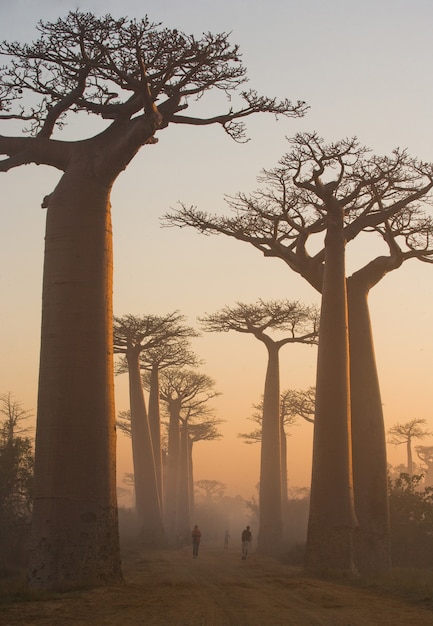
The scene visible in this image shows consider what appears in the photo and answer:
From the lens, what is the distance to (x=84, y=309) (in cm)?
1156

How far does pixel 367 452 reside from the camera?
687 inches

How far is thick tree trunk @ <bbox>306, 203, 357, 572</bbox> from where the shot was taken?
15.4 metres

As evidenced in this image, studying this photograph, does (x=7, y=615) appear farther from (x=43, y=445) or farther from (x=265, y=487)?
(x=265, y=487)

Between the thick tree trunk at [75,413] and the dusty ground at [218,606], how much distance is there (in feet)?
2.18

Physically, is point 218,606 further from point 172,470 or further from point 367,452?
point 172,470

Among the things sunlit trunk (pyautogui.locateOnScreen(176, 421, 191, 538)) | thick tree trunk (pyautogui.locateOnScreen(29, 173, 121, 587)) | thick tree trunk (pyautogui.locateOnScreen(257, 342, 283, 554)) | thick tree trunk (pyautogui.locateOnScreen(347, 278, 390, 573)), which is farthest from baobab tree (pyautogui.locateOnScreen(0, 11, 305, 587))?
sunlit trunk (pyautogui.locateOnScreen(176, 421, 191, 538))

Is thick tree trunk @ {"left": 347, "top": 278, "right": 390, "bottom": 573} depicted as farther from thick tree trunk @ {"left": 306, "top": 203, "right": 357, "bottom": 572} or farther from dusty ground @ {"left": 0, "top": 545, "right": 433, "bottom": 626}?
dusty ground @ {"left": 0, "top": 545, "right": 433, "bottom": 626}

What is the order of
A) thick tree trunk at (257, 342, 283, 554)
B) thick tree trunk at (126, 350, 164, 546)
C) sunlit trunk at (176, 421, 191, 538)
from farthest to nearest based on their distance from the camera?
1. sunlit trunk at (176, 421, 191, 538)
2. thick tree trunk at (126, 350, 164, 546)
3. thick tree trunk at (257, 342, 283, 554)

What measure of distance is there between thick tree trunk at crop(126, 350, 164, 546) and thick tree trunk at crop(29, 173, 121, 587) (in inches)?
678

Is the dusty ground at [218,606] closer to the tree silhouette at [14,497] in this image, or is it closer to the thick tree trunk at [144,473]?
the tree silhouette at [14,497]

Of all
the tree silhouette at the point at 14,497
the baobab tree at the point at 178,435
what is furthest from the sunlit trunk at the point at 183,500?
the tree silhouette at the point at 14,497

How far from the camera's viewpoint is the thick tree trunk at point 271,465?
26.8 meters

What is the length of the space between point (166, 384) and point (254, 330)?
14316mm

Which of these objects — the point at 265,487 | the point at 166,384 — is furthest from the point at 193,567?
the point at 166,384
